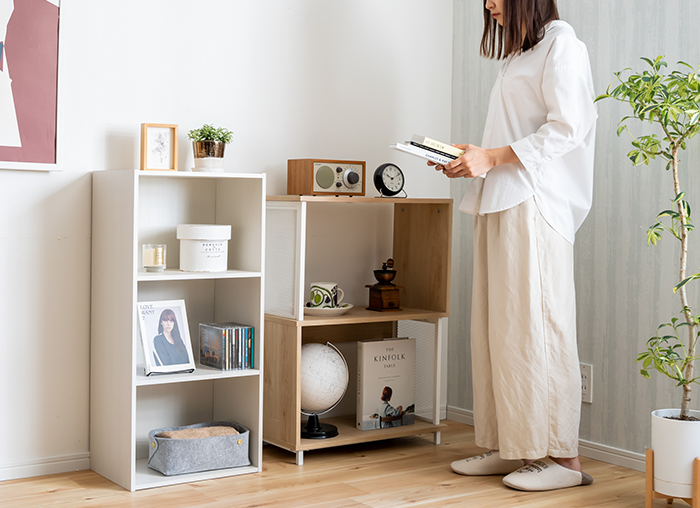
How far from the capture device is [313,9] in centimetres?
278

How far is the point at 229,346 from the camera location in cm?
234

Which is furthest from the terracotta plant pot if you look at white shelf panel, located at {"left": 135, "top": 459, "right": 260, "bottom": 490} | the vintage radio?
white shelf panel, located at {"left": 135, "top": 459, "right": 260, "bottom": 490}

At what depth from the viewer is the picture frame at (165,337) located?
224 cm

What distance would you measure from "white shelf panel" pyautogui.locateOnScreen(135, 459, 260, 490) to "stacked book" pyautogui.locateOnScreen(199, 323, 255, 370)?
1.01 feet

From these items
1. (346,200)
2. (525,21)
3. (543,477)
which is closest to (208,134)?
(346,200)

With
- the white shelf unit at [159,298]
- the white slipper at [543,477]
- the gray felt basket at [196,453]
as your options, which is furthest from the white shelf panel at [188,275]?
the white slipper at [543,477]

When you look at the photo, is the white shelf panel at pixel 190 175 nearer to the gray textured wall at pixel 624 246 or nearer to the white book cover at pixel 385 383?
the white book cover at pixel 385 383

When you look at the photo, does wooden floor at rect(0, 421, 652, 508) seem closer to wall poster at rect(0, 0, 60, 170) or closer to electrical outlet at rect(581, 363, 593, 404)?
electrical outlet at rect(581, 363, 593, 404)

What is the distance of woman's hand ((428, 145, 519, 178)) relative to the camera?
2221mm

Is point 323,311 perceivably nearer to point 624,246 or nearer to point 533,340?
point 533,340

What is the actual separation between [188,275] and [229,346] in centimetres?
26

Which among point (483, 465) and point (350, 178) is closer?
point (483, 465)

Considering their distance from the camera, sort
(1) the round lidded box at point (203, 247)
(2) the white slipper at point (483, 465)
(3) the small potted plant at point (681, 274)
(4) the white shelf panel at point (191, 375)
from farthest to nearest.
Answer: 1. (2) the white slipper at point (483, 465)
2. (1) the round lidded box at point (203, 247)
3. (4) the white shelf panel at point (191, 375)
4. (3) the small potted plant at point (681, 274)

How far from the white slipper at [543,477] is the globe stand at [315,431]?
0.59 metres
